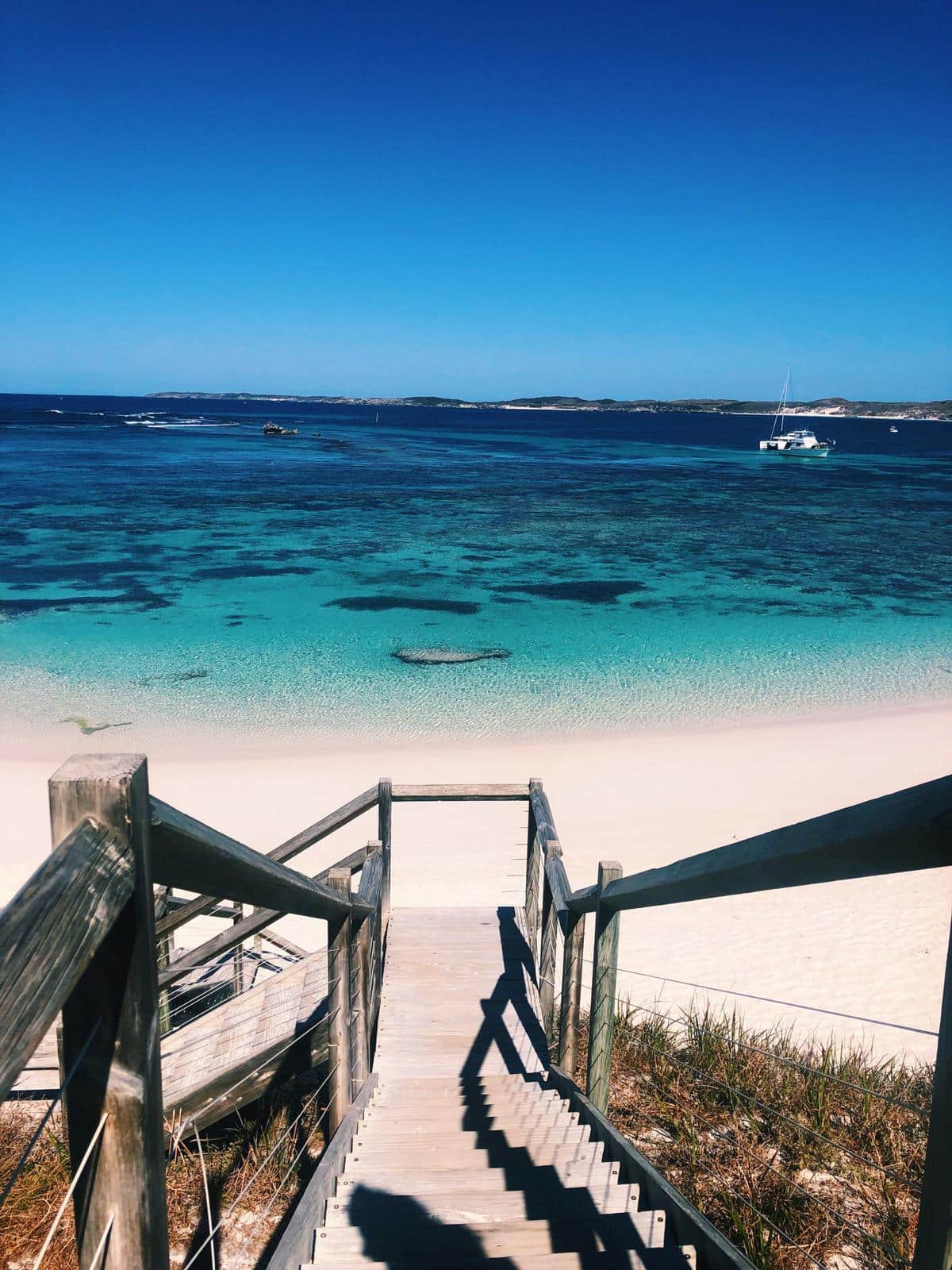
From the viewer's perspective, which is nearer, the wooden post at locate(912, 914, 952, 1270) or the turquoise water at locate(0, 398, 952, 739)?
the wooden post at locate(912, 914, 952, 1270)

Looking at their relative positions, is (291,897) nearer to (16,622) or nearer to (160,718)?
(160,718)

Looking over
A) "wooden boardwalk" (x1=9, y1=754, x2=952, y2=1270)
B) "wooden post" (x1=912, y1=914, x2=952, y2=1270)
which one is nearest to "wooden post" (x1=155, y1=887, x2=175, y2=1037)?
"wooden boardwalk" (x1=9, y1=754, x2=952, y2=1270)

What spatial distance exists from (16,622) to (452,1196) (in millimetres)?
19913

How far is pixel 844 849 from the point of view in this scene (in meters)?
1.40

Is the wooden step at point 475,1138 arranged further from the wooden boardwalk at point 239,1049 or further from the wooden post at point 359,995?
the wooden boardwalk at point 239,1049

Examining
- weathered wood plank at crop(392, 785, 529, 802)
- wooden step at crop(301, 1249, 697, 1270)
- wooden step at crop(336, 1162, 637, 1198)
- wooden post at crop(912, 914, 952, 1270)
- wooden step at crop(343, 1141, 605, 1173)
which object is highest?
wooden post at crop(912, 914, 952, 1270)

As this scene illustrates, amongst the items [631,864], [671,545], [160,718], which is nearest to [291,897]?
[631,864]

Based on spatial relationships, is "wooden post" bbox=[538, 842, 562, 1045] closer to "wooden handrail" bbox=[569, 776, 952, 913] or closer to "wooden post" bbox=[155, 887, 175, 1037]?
→ "wooden post" bbox=[155, 887, 175, 1037]

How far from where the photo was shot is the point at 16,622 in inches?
781

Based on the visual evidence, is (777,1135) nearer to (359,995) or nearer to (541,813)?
(359,995)

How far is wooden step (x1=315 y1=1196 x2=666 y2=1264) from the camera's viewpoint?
2434 millimetres

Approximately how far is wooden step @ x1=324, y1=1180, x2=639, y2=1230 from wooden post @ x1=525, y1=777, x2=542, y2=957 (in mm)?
2907

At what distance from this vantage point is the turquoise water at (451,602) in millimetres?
15391

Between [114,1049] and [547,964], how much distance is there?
167 inches
